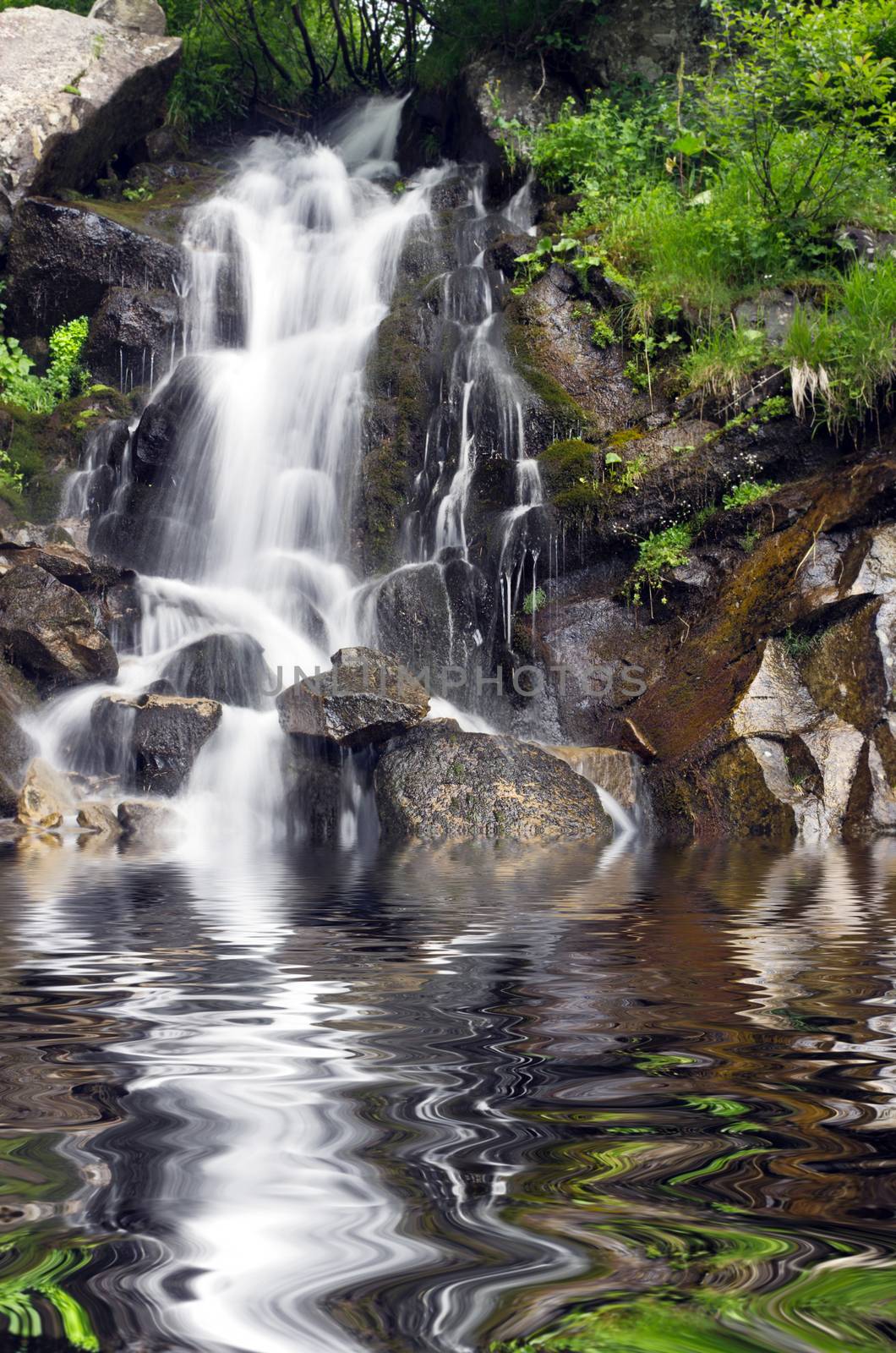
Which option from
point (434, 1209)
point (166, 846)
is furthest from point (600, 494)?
point (434, 1209)

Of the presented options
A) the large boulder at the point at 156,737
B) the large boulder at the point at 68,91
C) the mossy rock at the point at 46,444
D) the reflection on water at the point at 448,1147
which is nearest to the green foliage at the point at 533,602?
the large boulder at the point at 156,737

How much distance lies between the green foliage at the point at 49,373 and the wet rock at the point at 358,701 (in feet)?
23.5

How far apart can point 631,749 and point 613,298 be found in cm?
527

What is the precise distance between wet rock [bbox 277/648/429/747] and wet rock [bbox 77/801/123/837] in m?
1.54

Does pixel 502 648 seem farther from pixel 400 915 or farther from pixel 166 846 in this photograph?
pixel 400 915

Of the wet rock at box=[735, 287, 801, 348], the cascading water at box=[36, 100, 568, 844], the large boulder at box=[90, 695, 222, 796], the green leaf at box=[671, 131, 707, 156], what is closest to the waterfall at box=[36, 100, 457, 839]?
the cascading water at box=[36, 100, 568, 844]

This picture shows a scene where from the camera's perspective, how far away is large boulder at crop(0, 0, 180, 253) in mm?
13414

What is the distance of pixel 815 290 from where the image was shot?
991cm

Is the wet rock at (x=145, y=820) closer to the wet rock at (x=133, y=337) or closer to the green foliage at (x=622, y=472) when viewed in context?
the green foliage at (x=622, y=472)

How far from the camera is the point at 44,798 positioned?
25.3 ft

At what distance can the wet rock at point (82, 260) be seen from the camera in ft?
43.2

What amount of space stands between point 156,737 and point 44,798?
3.16 feet

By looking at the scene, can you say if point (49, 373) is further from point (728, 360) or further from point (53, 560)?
point (728, 360)

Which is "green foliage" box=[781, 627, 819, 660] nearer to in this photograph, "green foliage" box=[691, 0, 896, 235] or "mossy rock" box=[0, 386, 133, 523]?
"green foliage" box=[691, 0, 896, 235]
